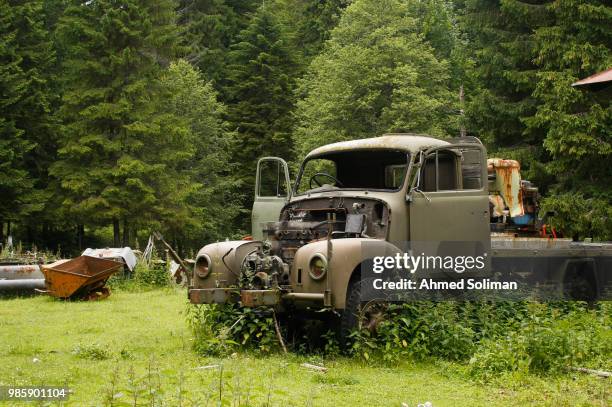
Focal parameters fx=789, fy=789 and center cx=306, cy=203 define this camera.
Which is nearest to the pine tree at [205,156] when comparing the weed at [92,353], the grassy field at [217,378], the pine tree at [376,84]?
the pine tree at [376,84]

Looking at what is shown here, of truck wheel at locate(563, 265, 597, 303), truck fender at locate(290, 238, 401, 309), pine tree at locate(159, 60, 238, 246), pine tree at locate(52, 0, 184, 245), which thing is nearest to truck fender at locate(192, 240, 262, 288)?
truck fender at locate(290, 238, 401, 309)

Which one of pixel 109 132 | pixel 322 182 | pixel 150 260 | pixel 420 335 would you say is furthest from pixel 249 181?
pixel 420 335

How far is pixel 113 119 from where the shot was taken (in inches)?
1195

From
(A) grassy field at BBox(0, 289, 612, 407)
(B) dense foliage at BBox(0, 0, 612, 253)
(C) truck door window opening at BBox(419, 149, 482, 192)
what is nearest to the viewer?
(A) grassy field at BBox(0, 289, 612, 407)

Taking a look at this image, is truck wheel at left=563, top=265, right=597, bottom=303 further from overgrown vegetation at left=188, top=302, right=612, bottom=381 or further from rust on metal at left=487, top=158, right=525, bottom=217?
rust on metal at left=487, top=158, right=525, bottom=217

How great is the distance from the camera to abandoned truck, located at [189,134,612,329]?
8.73 m

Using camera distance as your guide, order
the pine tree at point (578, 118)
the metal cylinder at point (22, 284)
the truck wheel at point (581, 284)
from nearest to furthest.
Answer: the truck wheel at point (581, 284) → the metal cylinder at point (22, 284) → the pine tree at point (578, 118)

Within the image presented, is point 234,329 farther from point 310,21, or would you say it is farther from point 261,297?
point 310,21

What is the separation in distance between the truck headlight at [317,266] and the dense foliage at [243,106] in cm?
1268

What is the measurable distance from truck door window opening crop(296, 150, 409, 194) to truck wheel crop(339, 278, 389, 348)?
189 cm

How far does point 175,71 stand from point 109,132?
6.34 metres

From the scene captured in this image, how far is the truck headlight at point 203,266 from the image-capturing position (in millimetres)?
9781

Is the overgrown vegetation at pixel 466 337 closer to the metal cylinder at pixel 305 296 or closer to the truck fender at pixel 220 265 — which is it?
the truck fender at pixel 220 265

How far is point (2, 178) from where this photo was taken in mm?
26797
